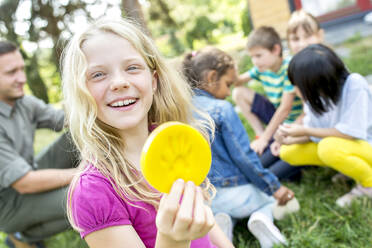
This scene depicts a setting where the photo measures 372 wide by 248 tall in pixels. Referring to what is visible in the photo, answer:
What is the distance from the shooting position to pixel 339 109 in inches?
84.4

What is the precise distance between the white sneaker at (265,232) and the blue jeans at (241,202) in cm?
16

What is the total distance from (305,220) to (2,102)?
7.51 ft

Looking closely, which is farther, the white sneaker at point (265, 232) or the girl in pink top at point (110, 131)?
the white sneaker at point (265, 232)

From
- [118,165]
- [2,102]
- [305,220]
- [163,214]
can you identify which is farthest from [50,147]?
[163,214]

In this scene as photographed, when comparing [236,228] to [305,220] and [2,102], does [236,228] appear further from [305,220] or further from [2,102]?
[2,102]

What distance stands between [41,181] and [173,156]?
169 centimetres

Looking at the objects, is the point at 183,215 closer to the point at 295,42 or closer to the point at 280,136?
the point at 280,136

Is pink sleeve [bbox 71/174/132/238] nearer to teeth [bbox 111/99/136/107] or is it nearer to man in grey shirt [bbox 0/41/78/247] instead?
teeth [bbox 111/99/136/107]

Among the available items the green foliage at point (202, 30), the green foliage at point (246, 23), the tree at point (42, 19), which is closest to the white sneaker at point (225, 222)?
the tree at point (42, 19)

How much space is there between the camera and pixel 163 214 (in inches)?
33.7

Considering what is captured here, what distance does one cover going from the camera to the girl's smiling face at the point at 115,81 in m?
1.14

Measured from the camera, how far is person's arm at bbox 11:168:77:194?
2.28 meters

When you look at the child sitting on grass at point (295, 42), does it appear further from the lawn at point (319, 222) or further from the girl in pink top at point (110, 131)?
the girl in pink top at point (110, 131)

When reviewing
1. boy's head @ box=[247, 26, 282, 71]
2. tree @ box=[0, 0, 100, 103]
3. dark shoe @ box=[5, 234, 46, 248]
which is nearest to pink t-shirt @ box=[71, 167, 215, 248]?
dark shoe @ box=[5, 234, 46, 248]
